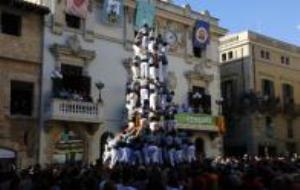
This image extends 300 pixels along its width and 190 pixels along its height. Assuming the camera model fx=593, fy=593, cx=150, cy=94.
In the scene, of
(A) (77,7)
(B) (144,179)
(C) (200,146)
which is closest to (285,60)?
(C) (200,146)

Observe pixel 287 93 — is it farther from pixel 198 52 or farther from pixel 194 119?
pixel 194 119

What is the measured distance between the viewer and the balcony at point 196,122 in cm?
3351

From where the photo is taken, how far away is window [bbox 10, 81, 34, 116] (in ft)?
91.4

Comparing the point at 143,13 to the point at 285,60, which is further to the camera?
the point at 285,60

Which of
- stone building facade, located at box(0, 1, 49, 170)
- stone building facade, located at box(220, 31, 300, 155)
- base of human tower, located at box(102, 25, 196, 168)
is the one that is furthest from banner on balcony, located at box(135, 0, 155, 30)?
stone building facade, located at box(220, 31, 300, 155)

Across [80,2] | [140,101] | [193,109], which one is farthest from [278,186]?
[193,109]

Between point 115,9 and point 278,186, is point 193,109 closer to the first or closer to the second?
point 115,9

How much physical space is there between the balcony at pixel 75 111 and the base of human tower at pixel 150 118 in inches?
116

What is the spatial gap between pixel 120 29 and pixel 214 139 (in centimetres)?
927

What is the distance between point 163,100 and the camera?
26906mm

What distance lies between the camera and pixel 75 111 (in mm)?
28812

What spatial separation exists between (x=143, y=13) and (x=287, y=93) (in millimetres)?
15972

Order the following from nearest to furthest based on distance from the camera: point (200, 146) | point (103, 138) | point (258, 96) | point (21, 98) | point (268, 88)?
point (21, 98), point (103, 138), point (200, 146), point (258, 96), point (268, 88)

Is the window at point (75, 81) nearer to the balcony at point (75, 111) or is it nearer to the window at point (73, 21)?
the balcony at point (75, 111)
